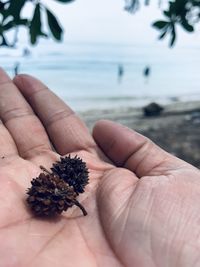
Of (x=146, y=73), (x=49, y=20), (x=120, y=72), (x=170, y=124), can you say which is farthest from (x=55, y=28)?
(x=146, y=73)

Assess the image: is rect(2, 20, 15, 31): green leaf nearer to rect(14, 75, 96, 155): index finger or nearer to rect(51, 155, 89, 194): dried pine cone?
rect(14, 75, 96, 155): index finger

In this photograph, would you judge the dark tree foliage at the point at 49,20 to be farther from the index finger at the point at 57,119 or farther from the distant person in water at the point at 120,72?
the distant person in water at the point at 120,72

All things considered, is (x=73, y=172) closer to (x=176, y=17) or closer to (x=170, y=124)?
(x=176, y=17)

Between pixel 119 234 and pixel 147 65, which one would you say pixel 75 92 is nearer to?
pixel 147 65

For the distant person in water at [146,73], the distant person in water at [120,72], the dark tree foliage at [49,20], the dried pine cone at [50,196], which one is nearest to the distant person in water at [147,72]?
the distant person in water at [146,73]

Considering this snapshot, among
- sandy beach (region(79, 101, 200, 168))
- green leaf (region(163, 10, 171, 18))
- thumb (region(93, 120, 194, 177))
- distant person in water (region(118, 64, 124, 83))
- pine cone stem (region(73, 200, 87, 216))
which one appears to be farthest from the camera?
distant person in water (region(118, 64, 124, 83))

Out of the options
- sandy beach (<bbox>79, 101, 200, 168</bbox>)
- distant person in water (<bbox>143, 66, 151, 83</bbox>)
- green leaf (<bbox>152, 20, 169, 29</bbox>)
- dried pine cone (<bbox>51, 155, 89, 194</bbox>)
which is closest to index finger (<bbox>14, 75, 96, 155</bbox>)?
dried pine cone (<bbox>51, 155, 89, 194</bbox>)
